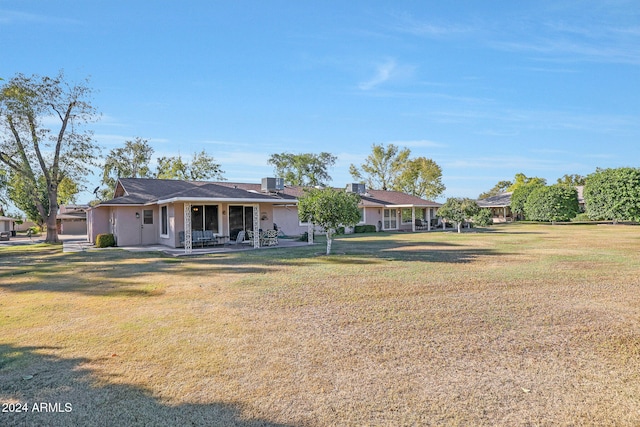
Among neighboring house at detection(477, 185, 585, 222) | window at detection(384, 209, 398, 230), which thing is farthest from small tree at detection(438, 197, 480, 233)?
neighboring house at detection(477, 185, 585, 222)

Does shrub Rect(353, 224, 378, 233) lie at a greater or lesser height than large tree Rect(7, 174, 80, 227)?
lesser

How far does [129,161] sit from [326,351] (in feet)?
156

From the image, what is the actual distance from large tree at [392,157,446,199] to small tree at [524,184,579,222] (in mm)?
13868

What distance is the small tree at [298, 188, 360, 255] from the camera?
14148mm

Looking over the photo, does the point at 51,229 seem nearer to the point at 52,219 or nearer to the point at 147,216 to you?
the point at 52,219

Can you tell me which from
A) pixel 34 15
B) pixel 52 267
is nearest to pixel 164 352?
pixel 52 267

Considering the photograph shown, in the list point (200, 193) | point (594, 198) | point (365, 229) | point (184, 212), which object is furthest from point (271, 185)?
point (594, 198)

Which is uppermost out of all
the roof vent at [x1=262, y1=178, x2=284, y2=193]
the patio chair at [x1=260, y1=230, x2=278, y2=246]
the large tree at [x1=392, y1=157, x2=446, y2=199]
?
the large tree at [x1=392, y1=157, x2=446, y2=199]

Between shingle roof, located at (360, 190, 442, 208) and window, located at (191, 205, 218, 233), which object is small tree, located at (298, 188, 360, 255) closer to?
window, located at (191, 205, 218, 233)

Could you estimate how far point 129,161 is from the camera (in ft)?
149

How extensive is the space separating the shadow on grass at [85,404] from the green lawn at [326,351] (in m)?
0.02

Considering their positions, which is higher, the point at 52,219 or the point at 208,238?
the point at 52,219

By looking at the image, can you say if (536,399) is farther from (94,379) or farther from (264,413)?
(94,379)

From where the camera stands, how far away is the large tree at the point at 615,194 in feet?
105
